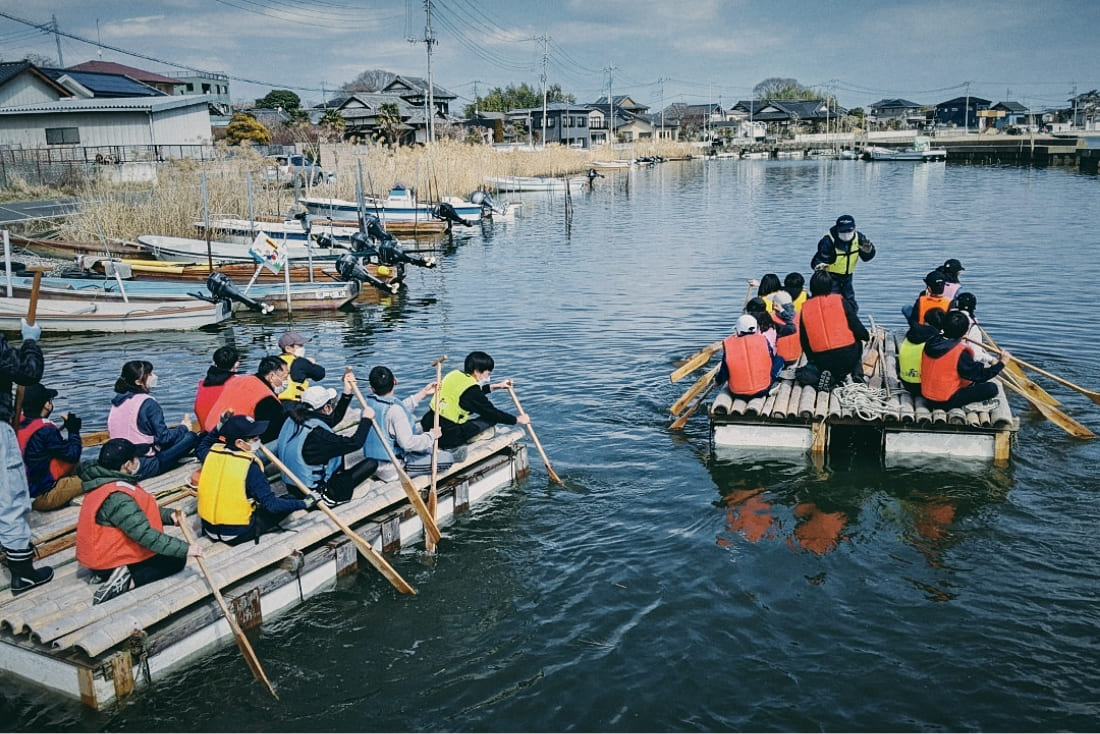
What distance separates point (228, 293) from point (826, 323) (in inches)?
634

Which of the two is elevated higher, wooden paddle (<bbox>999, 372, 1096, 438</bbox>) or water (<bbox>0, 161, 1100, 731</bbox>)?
wooden paddle (<bbox>999, 372, 1096, 438</bbox>)

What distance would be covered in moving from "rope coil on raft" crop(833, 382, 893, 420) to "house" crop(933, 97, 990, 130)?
425 feet

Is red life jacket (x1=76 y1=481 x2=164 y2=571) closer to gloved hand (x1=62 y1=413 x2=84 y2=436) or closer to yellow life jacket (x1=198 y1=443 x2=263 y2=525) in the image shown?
yellow life jacket (x1=198 y1=443 x2=263 y2=525)

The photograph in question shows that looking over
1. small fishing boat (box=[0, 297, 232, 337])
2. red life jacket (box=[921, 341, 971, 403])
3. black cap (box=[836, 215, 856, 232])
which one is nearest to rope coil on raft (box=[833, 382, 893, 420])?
red life jacket (box=[921, 341, 971, 403])

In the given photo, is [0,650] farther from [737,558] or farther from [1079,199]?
[1079,199]

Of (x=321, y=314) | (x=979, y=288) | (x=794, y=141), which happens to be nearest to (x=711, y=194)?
(x=979, y=288)

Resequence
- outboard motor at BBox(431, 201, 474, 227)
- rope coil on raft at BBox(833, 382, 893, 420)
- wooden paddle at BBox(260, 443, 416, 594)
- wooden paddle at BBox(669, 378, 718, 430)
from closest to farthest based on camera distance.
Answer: wooden paddle at BBox(260, 443, 416, 594) → rope coil on raft at BBox(833, 382, 893, 420) → wooden paddle at BBox(669, 378, 718, 430) → outboard motor at BBox(431, 201, 474, 227)

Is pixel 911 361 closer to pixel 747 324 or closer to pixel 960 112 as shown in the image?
Answer: pixel 747 324

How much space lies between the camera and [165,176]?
32.2 meters

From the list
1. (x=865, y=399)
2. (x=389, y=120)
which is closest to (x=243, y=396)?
(x=865, y=399)

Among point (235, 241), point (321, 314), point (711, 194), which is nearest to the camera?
point (321, 314)

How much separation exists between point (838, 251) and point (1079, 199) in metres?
39.2

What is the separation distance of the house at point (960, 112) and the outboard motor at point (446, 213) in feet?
359

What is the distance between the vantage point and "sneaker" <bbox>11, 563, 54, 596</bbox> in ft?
24.8
